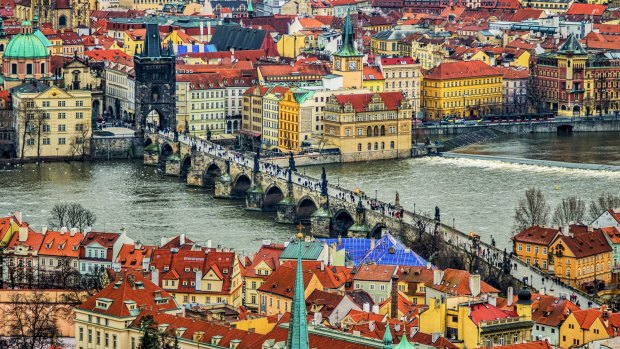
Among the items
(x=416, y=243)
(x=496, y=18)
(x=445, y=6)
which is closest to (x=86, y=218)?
(x=416, y=243)

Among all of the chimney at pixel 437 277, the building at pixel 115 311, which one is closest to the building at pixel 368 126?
the chimney at pixel 437 277

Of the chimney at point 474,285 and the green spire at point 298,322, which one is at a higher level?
the green spire at point 298,322

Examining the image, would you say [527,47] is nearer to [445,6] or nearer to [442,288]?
[445,6]

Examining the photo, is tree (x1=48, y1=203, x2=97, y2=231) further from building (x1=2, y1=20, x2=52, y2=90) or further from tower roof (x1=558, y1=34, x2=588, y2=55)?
tower roof (x1=558, y1=34, x2=588, y2=55)

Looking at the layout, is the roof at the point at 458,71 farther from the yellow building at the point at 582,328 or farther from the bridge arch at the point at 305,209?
the yellow building at the point at 582,328

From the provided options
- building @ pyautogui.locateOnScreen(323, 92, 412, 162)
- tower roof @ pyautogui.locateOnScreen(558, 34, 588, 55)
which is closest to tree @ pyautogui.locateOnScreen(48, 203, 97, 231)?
building @ pyautogui.locateOnScreen(323, 92, 412, 162)

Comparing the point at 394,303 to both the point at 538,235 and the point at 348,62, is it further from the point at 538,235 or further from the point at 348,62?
the point at 348,62
